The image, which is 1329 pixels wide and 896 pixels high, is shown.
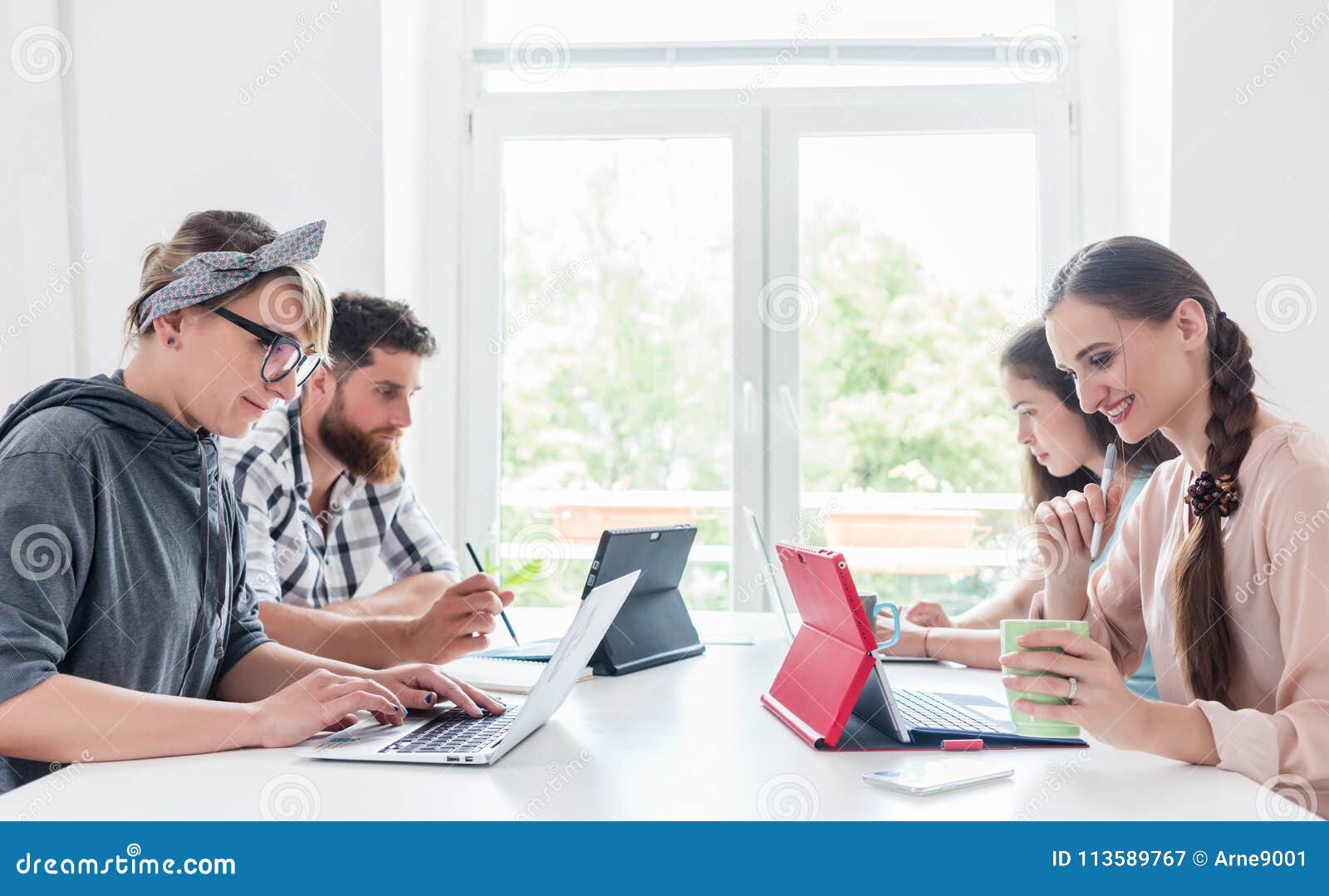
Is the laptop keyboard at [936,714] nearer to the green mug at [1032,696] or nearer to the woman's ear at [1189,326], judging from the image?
the green mug at [1032,696]

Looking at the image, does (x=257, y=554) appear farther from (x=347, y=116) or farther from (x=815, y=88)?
(x=815, y=88)

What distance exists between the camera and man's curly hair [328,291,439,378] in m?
2.45

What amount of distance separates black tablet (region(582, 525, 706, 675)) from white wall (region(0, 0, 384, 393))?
4.58 feet

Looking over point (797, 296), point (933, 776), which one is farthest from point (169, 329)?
point (797, 296)

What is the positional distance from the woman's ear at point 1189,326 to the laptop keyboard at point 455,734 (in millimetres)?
1093

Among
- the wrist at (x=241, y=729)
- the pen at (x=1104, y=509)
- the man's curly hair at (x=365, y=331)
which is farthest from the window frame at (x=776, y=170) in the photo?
the wrist at (x=241, y=729)

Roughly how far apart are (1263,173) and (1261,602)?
177cm

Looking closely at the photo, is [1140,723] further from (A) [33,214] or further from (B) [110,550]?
(A) [33,214]

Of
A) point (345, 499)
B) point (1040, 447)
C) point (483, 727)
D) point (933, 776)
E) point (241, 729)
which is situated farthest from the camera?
point (345, 499)

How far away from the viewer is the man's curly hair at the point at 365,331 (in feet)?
8.03

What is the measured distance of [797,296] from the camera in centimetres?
314

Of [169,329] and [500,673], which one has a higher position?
[169,329]

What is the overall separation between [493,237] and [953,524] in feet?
5.51
